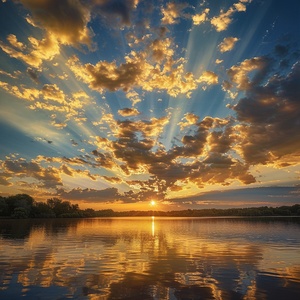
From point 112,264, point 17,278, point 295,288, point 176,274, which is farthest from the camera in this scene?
point 112,264

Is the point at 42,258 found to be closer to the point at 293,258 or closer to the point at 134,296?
the point at 134,296

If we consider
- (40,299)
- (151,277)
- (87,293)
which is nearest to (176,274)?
(151,277)

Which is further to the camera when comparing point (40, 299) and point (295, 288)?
point (295, 288)

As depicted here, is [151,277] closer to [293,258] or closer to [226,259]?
[226,259]

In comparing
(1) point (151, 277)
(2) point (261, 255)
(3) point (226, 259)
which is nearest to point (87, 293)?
(1) point (151, 277)

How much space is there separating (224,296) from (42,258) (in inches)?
1047

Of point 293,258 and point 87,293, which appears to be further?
point 293,258

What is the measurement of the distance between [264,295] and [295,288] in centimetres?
394

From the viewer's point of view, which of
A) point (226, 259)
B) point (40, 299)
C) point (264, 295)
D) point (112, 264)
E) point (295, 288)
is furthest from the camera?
point (226, 259)

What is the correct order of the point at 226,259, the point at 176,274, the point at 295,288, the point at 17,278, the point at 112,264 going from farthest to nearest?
the point at 226,259, the point at 112,264, the point at 176,274, the point at 17,278, the point at 295,288

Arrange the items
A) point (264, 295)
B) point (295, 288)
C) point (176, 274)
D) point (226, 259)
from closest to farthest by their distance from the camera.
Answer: point (264, 295) < point (295, 288) < point (176, 274) < point (226, 259)

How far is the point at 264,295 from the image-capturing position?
2059 cm

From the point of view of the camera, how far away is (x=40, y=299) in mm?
19234

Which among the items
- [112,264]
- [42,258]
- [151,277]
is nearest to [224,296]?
[151,277]
